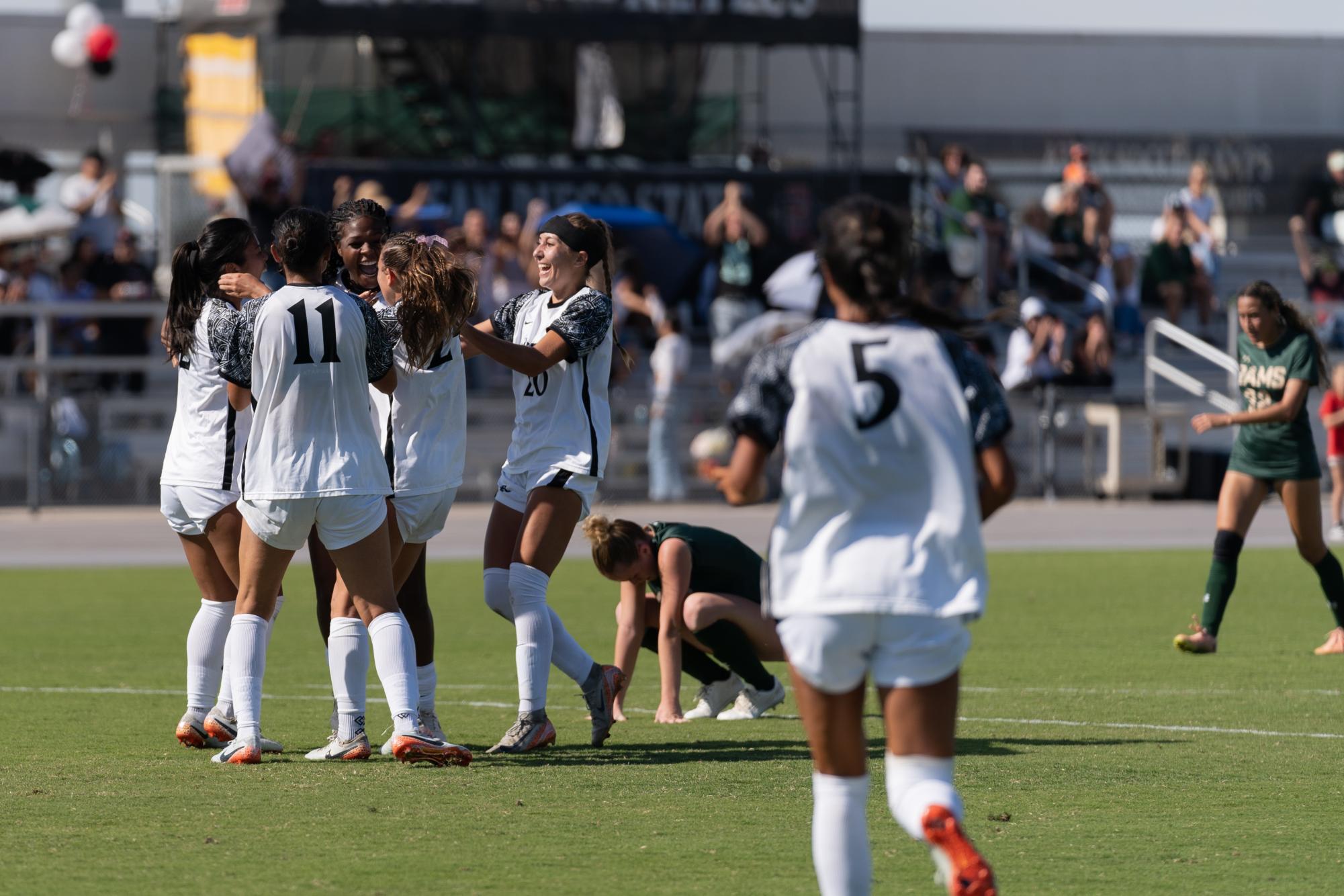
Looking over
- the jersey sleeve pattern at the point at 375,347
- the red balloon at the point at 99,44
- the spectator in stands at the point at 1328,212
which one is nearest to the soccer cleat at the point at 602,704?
the jersey sleeve pattern at the point at 375,347

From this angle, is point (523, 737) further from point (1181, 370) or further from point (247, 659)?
point (1181, 370)

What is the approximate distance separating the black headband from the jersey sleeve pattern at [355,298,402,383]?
0.82 meters

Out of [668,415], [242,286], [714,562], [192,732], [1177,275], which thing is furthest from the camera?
[1177,275]

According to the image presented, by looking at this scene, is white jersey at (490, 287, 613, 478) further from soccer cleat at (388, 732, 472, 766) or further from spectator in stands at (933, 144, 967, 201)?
spectator in stands at (933, 144, 967, 201)

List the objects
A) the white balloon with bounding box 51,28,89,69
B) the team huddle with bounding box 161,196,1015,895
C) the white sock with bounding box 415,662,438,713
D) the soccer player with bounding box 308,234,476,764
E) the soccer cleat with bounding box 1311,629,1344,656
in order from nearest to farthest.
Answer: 1. the team huddle with bounding box 161,196,1015,895
2. the soccer player with bounding box 308,234,476,764
3. the white sock with bounding box 415,662,438,713
4. the soccer cleat with bounding box 1311,629,1344,656
5. the white balloon with bounding box 51,28,89,69

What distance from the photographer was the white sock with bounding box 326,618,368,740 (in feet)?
23.9

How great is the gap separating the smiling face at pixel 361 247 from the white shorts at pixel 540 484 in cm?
96

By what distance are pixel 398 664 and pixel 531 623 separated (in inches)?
27.3

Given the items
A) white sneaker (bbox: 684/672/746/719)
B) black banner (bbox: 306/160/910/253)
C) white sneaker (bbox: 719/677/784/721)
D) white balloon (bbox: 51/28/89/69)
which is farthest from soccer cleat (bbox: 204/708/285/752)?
white balloon (bbox: 51/28/89/69)

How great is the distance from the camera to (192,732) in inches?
309

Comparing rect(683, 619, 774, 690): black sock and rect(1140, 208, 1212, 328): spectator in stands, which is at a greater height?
rect(1140, 208, 1212, 328): spectator in stands

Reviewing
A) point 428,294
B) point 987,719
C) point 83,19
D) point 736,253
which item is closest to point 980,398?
point 428,294

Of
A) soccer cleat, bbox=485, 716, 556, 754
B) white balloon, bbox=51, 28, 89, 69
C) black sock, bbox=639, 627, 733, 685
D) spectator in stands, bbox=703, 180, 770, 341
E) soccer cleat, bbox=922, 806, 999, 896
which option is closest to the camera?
soccer cleat, bbox=922, 806, 999, 896

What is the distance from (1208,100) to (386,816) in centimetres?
3243
